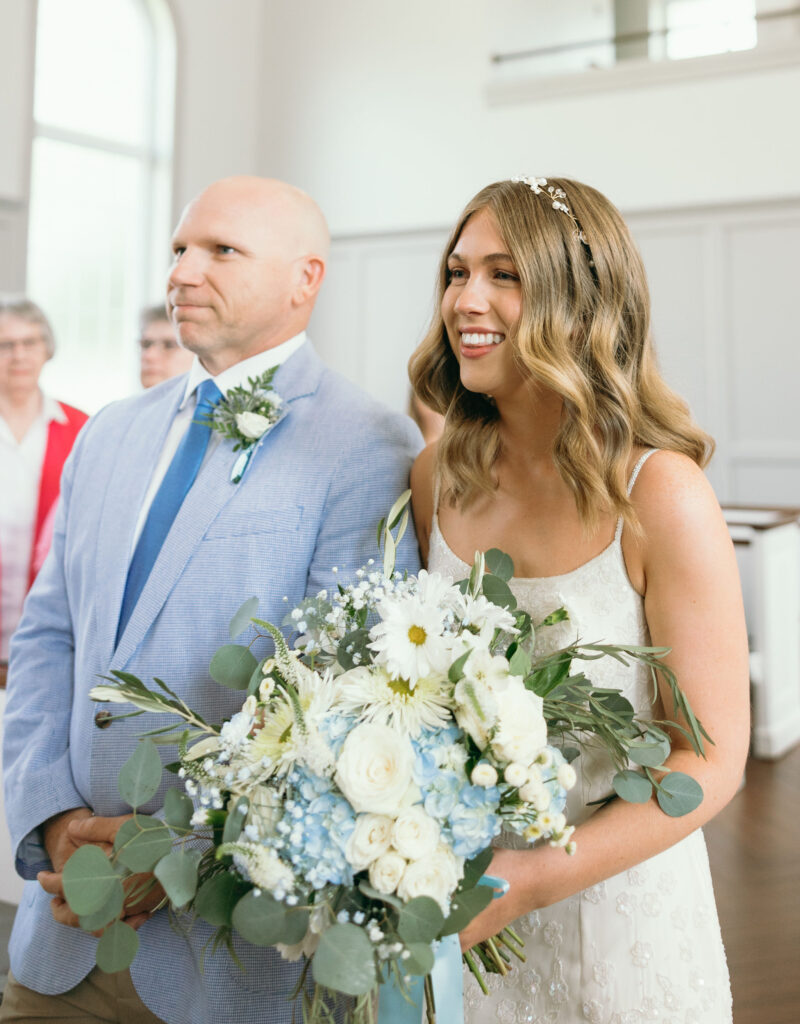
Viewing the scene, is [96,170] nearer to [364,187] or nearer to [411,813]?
[364,187]

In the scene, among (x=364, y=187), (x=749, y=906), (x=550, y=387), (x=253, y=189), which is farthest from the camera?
(x=364, y=187)

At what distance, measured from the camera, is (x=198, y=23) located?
9.55m

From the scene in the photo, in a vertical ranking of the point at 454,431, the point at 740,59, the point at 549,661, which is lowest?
the point at 549,661

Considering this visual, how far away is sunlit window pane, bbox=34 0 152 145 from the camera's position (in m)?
8.48

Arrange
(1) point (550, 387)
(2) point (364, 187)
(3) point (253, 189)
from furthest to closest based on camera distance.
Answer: (2) point (364, 187)
(3) point (253, 189)
(1) point (550, 387)

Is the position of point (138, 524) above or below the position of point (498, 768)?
above

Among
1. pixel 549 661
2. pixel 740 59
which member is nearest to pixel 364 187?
pixel 740 59

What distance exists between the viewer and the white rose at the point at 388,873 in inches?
43.2

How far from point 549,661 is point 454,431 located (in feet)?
2.04

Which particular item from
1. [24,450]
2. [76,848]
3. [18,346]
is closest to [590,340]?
[76,848]

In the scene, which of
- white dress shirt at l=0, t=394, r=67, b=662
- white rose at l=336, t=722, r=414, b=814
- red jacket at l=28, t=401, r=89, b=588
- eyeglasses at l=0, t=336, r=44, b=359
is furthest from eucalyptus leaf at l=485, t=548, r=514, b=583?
eyeglasses at l=0, t=336, r=44, b=359

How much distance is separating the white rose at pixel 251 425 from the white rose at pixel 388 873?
908 mm

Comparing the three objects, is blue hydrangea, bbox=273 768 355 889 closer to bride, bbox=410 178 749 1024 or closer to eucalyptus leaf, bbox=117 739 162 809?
eucalyptus leaf, bbox=117 739 162 809

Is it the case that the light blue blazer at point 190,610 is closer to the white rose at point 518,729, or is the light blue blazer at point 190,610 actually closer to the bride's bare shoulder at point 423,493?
the bride's bare shoulder at point 423,493
